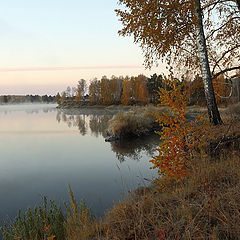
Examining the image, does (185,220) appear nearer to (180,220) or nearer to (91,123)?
(180,220)

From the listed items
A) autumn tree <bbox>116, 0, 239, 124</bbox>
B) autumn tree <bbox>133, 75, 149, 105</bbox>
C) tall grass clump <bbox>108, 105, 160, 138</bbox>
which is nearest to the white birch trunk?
autumn tree <bbox>116, 0, 239, 124</bbox>

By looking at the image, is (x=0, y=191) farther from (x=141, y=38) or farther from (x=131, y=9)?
(x=131, y=9)

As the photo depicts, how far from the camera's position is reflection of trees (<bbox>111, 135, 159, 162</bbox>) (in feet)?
35.2

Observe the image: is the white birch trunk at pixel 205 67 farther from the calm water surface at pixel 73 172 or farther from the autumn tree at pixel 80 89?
the autumn tree at pixel 80 89

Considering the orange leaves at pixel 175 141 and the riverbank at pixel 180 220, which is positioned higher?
the orange leaves at pixel 175 141

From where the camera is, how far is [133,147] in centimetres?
1242

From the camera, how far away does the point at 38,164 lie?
34.4 feet

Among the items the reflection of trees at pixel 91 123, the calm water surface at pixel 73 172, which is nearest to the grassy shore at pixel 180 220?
the calm water surface at pixel 73 172

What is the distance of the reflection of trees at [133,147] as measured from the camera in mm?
10743

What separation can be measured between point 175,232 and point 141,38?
6.57 m

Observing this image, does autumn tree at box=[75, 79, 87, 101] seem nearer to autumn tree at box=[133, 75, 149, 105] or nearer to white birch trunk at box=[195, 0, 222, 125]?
autumn tree at box=[133, 75, 149, 105]

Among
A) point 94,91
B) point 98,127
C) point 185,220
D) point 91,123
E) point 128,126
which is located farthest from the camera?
point 94,91

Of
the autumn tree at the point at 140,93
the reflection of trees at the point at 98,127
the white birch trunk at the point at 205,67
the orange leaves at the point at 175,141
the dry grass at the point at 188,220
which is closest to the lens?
the dry grass at the point at 188,220

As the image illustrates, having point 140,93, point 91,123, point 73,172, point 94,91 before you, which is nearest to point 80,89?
point 94,91
